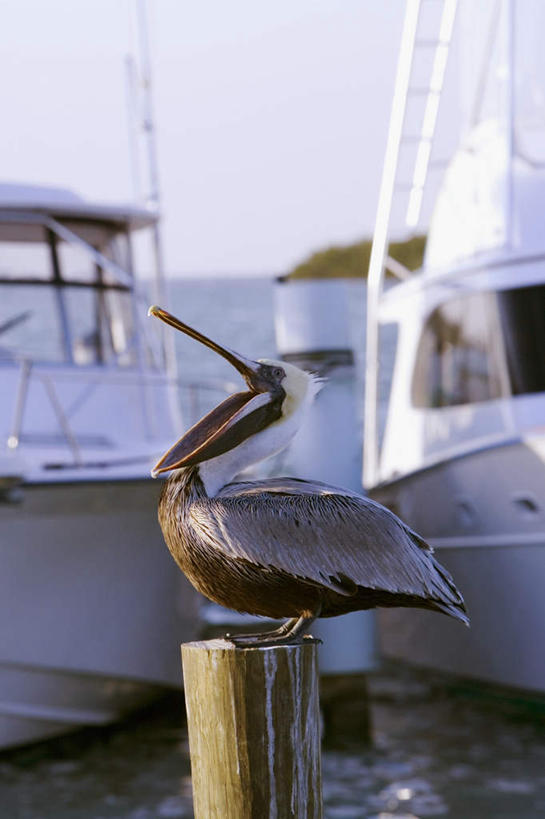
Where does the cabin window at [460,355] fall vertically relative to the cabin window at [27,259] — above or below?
below

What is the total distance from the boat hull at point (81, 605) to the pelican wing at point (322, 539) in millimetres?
5095

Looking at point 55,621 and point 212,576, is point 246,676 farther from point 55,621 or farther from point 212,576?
point 55,621

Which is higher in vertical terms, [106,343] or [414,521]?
[106,343]

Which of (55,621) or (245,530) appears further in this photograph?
(55,621)

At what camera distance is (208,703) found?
2.60 metres

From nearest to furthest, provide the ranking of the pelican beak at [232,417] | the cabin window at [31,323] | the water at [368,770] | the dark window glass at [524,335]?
the pelican beak at [232,417] → the water at [368,770] → the dark window glass at [524,335] → the cabin window at [31,323]

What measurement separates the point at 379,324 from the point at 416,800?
4345 mm

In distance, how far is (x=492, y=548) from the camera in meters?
8.42

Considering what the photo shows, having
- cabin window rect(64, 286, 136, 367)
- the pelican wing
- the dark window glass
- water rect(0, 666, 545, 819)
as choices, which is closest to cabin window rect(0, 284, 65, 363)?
cabin window rect(64, 286, 136, 367)

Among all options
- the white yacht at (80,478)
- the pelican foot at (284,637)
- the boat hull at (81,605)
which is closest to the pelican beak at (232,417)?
the pelican foot at (284,637)

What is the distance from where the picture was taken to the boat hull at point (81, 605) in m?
7.95

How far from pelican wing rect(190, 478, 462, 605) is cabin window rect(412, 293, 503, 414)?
6.07 m

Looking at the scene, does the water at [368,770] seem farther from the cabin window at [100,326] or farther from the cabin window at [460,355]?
the cabin window at [100,326]

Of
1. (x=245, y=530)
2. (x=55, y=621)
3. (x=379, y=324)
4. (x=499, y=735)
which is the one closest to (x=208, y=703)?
(x=245, y=530)
